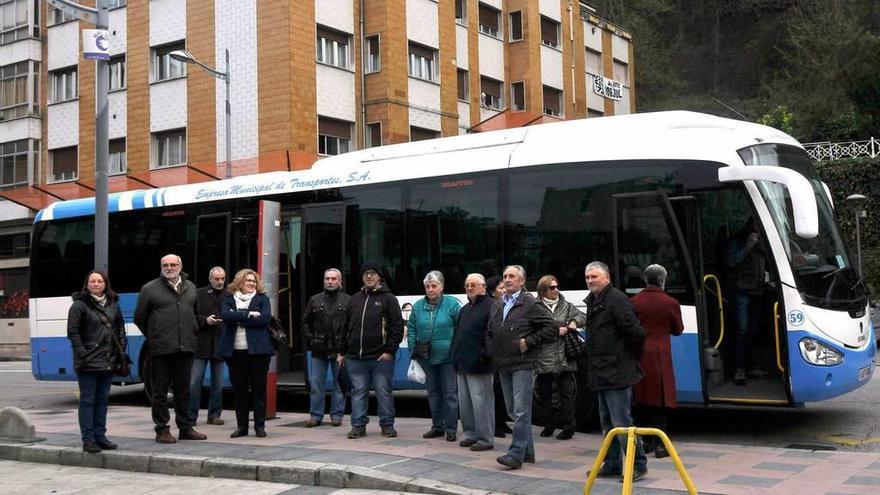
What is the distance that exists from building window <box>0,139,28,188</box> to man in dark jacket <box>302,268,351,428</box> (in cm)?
2794

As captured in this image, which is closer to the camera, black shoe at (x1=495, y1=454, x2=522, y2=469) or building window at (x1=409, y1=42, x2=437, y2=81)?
black shoe at (x1=495, y1=454, x2=522, y2=469)

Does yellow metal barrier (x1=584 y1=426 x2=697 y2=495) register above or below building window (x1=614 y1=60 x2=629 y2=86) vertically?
below

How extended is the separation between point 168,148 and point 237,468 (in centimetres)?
2444

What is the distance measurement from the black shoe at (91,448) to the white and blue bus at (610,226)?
11.3ft

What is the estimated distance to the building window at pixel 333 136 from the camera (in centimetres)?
2919

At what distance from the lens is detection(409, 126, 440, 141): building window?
3169cm

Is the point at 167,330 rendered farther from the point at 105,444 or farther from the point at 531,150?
the point at 531,150

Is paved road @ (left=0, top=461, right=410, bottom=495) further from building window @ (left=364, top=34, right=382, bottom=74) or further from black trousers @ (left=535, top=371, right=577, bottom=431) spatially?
building window @ (left=364, top=34, right=382, bottom=74)

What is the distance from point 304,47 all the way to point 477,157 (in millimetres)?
18268

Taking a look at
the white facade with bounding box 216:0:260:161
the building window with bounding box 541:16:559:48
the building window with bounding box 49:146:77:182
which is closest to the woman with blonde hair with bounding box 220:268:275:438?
the white facade with bounding box 216:0:260:161

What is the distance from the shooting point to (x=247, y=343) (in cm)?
976

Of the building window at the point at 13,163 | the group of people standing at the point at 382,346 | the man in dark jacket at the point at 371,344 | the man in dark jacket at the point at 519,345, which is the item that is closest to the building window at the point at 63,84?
the building window at the point at 13,163

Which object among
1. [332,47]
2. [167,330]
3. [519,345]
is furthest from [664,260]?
[332,47]

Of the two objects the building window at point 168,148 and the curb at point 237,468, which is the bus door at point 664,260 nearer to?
the curb at point 237,468
